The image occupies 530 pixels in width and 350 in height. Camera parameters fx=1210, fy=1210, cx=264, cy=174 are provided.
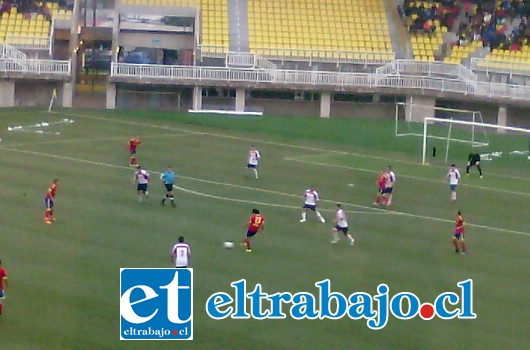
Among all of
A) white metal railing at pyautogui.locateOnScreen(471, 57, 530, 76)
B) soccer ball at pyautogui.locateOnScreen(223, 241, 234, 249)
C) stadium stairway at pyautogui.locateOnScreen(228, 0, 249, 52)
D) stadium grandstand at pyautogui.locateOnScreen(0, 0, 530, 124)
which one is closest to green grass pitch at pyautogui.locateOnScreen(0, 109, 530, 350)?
soccer ball at pyautogui.locateOnScreen(223, 241, 234, 249)

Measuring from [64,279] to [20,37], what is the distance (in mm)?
41099

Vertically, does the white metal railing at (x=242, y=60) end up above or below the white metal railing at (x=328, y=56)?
below

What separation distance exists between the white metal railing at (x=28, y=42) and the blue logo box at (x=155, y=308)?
44538 millimetres

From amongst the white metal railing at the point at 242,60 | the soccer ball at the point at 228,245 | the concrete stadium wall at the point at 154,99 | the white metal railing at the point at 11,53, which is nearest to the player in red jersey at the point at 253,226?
the soccer ball at the point at 228,245

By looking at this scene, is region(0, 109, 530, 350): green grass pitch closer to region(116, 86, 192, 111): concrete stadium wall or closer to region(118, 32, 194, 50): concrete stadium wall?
region(116, 86, 192, 111): concrete stadium wall

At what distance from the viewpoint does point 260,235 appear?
112 ft

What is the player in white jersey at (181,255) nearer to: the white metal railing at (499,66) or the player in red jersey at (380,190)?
the player in red jersey at (380,190)

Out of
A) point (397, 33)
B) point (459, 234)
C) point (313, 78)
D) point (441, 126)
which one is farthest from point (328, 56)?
point (459, 234)

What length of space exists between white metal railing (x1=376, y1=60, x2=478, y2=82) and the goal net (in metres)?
2.13

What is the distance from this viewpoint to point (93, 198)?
1535 inches

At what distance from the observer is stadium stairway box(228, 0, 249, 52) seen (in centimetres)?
6788

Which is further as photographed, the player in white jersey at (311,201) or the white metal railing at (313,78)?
the white metal railing at (313,78)

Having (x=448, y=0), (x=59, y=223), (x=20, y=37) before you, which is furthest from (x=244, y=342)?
(x=448, y=0)

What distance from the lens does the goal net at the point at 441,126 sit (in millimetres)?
57250
